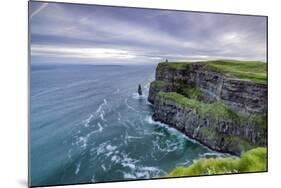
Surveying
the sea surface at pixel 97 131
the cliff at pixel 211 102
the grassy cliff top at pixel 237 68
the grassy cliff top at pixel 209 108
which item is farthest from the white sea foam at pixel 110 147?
the grassy cliff top at pixel 237 68

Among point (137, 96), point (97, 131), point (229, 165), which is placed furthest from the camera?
point (229, 165)

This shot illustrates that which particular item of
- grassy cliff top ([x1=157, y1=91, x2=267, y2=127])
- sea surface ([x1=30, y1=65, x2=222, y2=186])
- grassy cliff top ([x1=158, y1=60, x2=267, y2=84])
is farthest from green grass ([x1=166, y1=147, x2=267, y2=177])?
grassy cliff top ([x1=158, y1=60, x2=267, y2=84])

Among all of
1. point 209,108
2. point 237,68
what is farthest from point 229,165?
point 237,68

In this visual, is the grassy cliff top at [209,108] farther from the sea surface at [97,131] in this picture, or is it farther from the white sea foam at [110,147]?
the white sea foam at [110,147]

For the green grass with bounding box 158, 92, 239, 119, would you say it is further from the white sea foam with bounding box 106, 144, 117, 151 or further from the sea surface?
the white sea foam with bounding box 106, 144, 117, 151

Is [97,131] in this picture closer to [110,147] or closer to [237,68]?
[110,147]
